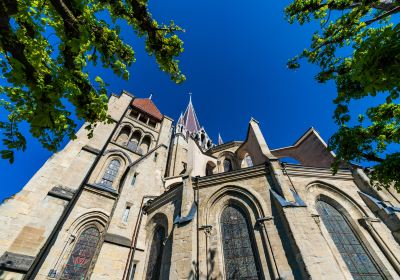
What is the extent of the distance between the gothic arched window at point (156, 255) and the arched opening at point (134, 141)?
7922 millimetres

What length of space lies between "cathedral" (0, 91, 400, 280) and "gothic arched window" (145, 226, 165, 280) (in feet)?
0.15

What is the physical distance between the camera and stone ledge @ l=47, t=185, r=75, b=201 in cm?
781

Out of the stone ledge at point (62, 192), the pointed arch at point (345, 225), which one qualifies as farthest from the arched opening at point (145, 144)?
the pointed arch at point (345, 225)

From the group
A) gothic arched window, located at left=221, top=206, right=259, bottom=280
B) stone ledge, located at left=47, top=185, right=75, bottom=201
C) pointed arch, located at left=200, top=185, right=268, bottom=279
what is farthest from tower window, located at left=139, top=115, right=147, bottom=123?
gothic arched window, located at left=221, top=206, right=259, bottom=280

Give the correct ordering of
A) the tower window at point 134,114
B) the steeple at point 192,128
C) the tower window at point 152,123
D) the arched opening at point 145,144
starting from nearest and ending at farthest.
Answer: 1. the arched opening at point 145,144
2. the tower window at point 134,114
3. the tower window at point 152,123
4. the steeple at point 192,128

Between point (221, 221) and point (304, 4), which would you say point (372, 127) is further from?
point (221, 221)

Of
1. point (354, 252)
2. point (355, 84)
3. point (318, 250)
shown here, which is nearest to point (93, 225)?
point (318, 250)

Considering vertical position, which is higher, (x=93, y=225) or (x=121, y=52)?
(x=121, y=52)

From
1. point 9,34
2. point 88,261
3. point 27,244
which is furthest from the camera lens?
point 88,261

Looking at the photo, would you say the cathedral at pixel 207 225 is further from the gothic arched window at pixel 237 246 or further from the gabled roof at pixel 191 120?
the gabled roof at pixel 191 120

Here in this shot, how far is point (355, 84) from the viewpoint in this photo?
5.27 m

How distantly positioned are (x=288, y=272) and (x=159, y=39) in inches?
331

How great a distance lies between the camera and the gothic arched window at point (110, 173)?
12079mm

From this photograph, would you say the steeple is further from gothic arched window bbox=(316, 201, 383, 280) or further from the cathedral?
gothic arched window bbox=(316, 201, 383, 280)
